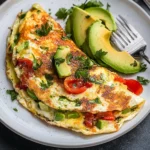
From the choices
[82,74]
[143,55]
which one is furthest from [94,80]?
[143,55]

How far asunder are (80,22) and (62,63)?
531mm

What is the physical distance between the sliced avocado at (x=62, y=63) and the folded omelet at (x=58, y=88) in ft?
0.10

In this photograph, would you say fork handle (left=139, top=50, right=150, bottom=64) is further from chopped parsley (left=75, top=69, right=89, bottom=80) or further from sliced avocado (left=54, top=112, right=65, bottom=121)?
sliced avocado (left=54, top=112, right=65, bottom=121)

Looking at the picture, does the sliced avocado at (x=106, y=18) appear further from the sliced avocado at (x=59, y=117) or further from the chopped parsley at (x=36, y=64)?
the sliced avocado at (x=59, y=117)

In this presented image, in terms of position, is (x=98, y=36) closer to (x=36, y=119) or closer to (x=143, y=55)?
(x=143, y=55)

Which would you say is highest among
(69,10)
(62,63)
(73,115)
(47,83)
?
(69,10)

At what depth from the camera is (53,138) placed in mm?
3627

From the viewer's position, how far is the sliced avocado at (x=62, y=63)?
3650 mm

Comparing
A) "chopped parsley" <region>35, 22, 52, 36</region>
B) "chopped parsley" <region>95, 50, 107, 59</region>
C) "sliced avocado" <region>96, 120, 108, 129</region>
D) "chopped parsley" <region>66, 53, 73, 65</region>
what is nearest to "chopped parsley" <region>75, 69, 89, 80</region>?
"chopped parsley" <region>66, 53, 73, 65</region>

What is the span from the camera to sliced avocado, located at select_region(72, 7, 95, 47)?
159 inches

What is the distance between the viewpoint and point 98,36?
3984 millimetres

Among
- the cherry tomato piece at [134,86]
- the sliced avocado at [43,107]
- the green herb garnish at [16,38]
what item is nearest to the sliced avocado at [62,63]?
the sliced avocado at [43,107]

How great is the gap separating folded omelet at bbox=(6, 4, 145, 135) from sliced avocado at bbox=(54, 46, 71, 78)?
32mm

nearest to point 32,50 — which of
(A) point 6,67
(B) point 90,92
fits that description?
(A) point 6,67
